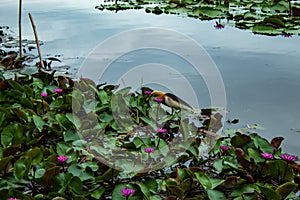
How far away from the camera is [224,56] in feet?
8.48

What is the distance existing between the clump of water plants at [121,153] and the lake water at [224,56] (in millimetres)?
205

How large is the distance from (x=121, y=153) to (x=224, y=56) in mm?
1515

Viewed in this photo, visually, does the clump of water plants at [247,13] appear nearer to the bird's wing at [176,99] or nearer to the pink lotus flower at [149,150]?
the bird's wing at [176,99]

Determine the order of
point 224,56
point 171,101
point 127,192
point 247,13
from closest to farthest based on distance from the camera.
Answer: point 127,192
point 171,101
point 224,56
point 247,13

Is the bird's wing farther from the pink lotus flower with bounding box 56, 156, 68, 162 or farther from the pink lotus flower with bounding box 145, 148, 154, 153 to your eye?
the pink lotus flower with bounding box 56, 156, 68, 162

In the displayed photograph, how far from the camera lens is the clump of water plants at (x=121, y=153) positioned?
1012 millimetres

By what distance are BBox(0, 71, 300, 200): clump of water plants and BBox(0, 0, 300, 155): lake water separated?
0.21m

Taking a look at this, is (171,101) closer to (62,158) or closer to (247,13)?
(62,158)

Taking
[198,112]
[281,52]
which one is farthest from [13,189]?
[281,52]

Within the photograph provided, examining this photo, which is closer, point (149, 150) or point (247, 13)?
point (149, 150)

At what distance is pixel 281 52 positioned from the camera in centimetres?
265

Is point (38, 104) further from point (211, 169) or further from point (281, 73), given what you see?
point (281, 73)

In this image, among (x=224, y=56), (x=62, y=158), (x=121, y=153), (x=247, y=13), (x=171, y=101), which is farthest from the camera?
(x=247, y=13)

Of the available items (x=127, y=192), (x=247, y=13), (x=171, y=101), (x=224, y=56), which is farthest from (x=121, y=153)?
(x=247, y=13)
